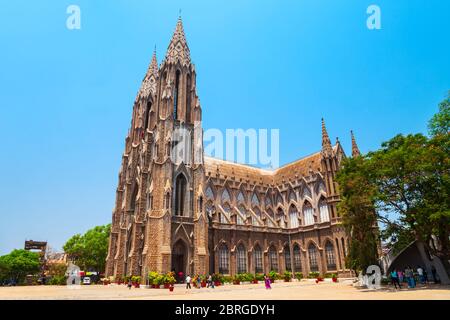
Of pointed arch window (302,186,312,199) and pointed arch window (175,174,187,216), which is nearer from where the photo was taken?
pointed arch window (175,174,187,216)

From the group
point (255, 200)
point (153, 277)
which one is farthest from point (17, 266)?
point (255, 200)

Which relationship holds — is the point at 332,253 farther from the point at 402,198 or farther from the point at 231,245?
the point at 402,198

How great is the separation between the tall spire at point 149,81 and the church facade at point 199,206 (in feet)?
0.66

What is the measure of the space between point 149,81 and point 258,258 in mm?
36927

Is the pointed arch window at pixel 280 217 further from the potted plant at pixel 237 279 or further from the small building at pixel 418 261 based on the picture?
the small building at pixel 418 261

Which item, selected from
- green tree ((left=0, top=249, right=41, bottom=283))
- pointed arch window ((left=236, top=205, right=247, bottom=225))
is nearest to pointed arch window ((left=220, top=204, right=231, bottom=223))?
pointed arch window ((left=236, top=205, right=247, bottom=225))

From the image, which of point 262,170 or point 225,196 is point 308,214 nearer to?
point 225,196

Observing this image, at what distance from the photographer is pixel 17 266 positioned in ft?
198

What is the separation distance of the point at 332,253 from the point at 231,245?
14497mm

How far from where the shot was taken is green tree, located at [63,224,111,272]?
53.2 m

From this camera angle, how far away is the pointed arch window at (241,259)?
40.4 meters

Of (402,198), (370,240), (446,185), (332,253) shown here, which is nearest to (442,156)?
(446,185)

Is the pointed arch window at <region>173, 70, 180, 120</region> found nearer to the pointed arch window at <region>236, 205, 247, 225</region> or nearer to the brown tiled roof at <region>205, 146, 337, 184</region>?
the brown tiled roof at <region>205, 146, 337, 184</region>

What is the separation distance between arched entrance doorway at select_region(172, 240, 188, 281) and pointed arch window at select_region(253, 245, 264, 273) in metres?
13.0
